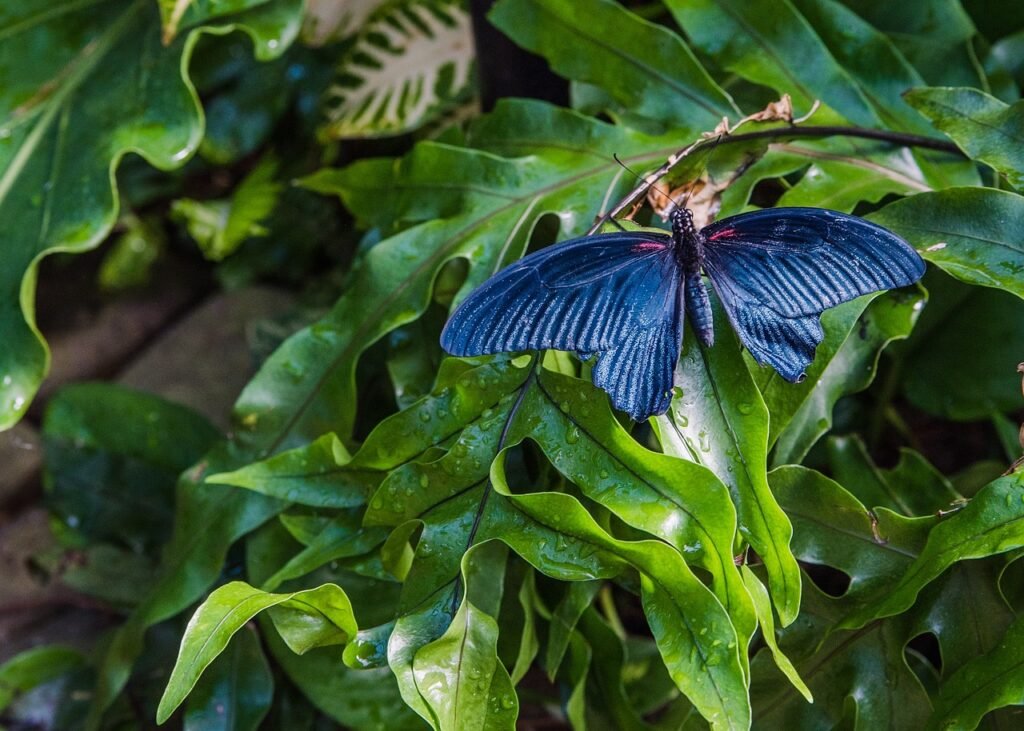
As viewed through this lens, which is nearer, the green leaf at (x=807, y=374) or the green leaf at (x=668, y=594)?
the green leaf at (x=668, y=594)

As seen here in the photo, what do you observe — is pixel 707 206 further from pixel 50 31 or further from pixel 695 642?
pixel 50 31

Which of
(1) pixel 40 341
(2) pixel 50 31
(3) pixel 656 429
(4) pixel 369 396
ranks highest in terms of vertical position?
(2) pixel 50 31

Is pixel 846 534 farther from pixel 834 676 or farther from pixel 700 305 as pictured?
pixel 700 305

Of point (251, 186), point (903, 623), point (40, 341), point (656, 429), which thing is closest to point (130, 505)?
point (40, 341)

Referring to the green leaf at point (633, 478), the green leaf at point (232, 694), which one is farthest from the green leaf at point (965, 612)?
the green leaf at point (232, 694)

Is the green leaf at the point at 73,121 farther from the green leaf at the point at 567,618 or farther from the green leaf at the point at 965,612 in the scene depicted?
the green leaf at the point at 965,612

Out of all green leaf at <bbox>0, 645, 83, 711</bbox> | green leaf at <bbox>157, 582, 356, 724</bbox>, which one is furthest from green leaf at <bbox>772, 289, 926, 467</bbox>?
green leaf at <bbox>0, 645, 83, 711</bbox>

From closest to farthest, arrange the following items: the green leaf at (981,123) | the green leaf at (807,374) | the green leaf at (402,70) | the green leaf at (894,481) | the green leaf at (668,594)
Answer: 1. the green leaf at (668,594)
2. the green leaf at (807,374)
3. the green leaf at (981,123)
4. the green leaf at (894,481)
5. the green leaf at (402,70)

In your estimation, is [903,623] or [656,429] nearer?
[656,429]
